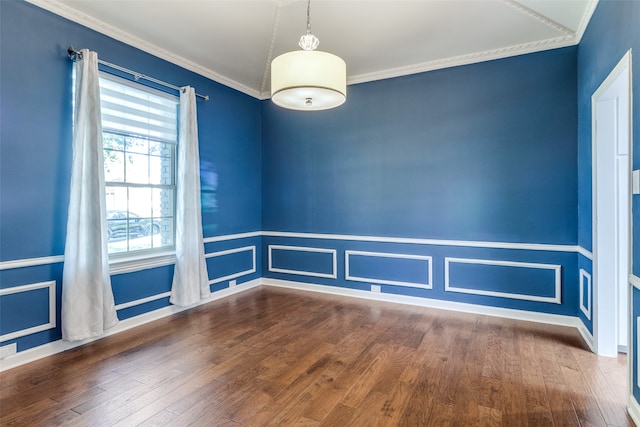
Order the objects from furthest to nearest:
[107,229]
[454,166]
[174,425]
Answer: [454,166] < [107,229] < [174,425]

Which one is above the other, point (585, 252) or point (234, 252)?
point (585, 252)

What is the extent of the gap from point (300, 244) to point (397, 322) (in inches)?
74.3

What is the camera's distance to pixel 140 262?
3.51 meters

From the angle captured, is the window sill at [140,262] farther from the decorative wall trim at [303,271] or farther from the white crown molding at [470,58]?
the white crown molding at [470,58]

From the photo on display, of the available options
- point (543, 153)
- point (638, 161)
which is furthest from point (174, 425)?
point (543, 153)

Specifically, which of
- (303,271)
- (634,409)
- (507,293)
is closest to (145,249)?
(303,271)

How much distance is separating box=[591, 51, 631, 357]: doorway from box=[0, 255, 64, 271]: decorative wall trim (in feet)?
14.6

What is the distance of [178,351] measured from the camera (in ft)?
9.50

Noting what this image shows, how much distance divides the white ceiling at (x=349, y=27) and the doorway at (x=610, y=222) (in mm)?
938

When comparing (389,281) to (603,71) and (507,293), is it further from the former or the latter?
(603,71)

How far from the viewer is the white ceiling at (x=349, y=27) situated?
9.95ft

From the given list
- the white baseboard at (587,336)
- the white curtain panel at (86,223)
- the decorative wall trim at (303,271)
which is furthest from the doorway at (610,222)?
the white curtain panel at (86,223)

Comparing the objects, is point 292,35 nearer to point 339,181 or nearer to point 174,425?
point 339,181

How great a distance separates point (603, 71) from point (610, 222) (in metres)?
1.16
